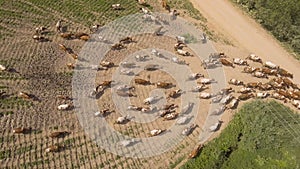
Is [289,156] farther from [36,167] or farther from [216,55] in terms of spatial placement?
[36,167]

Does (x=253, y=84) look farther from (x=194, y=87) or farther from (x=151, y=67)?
(x=151, y=67)

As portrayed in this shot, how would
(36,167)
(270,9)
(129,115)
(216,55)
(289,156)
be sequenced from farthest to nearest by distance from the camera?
(270,9)
(216,55)
(129,115)
(289,156)
(36,167)

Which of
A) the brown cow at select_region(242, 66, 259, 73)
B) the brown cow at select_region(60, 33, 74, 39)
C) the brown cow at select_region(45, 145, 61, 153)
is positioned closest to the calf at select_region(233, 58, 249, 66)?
the brown cow at select_region(242, 66, 259, 73)

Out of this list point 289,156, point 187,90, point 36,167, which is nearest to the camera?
point 36,167

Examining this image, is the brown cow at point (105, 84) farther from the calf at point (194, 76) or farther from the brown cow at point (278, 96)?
the brown cow at point (278, 96)

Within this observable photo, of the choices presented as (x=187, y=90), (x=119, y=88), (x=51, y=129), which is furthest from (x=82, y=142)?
(x=187, y=90)

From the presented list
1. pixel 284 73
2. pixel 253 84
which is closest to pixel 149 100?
pixel 253 84
